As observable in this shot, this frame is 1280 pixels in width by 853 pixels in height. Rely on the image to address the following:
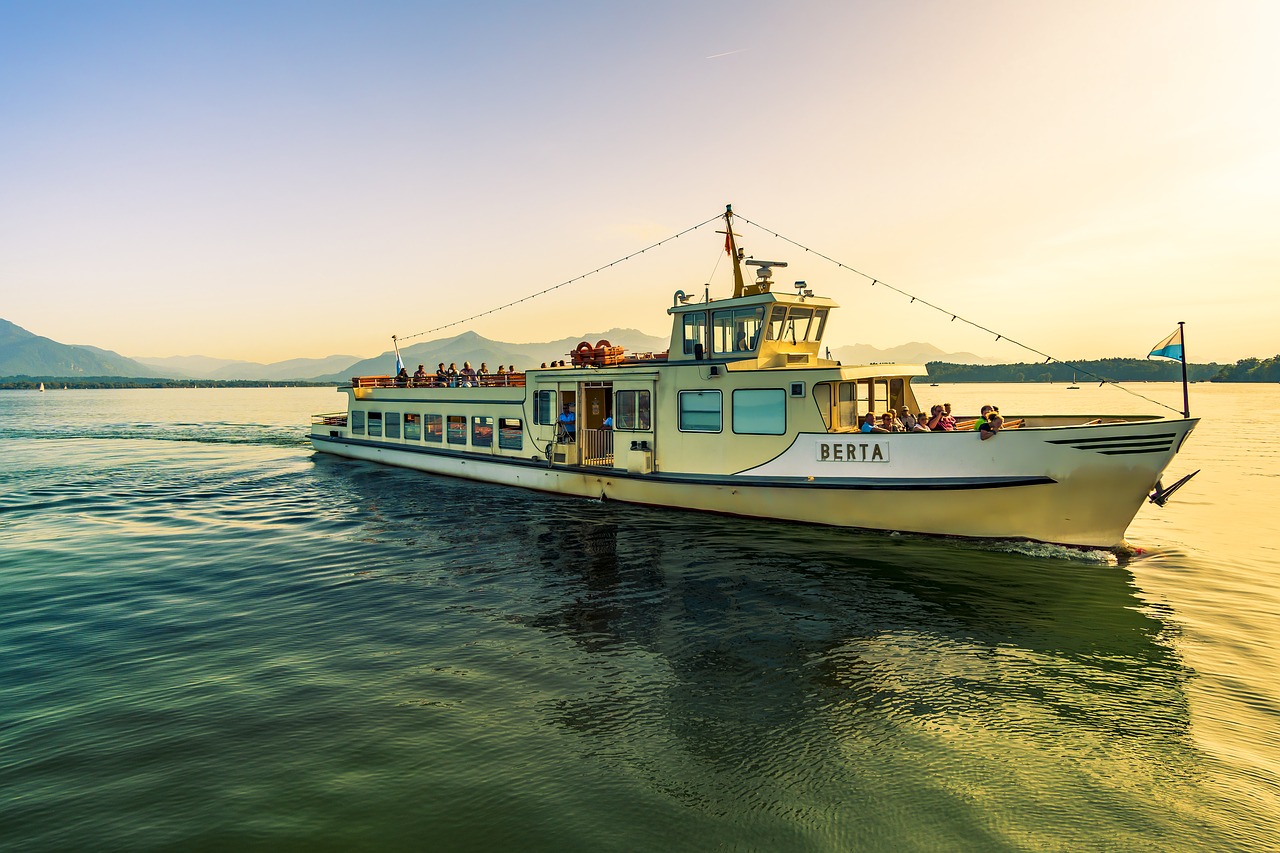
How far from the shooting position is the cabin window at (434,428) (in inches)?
1063

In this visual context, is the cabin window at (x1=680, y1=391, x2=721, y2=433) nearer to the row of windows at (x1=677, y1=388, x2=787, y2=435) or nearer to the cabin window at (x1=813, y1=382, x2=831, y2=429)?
the row of windows at (x1=677, y1=388, x2=787, y2=435)

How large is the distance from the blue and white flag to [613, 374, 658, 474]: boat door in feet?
38.1

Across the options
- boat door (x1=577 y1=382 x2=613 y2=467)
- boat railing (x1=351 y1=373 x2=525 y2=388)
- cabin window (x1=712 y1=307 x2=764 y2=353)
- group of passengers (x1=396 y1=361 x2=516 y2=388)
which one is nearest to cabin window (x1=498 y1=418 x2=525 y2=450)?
boat railing (x1=351 y1=373 x2=525 y2=388)

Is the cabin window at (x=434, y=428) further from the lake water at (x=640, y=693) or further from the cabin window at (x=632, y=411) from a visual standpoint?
the lake water at (x=640, y=693)

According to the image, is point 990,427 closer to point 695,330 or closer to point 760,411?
point 760,411

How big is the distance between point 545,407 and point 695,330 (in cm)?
640

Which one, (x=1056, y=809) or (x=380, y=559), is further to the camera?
(x=380, y=559)

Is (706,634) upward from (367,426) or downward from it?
downward

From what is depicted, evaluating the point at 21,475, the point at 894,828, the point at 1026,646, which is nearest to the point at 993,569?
the point at 1026,646

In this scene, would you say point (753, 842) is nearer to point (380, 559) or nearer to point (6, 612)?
point (380, 559)

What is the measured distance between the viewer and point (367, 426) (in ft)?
104

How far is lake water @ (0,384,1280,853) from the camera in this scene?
566cm

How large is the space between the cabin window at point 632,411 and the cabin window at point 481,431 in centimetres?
694

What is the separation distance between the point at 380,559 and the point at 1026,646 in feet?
41.5
